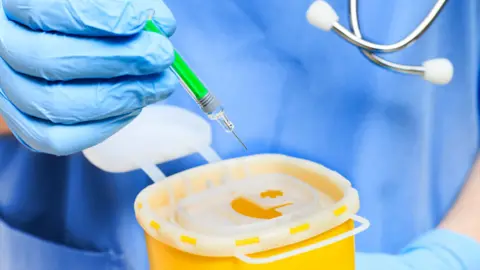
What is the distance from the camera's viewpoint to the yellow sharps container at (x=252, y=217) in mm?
607

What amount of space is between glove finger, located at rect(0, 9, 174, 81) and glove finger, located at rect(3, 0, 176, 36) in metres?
0.01

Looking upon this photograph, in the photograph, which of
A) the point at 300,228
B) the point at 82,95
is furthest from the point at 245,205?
the point at 82,95

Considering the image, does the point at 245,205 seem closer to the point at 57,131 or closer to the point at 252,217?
the point at 252,217

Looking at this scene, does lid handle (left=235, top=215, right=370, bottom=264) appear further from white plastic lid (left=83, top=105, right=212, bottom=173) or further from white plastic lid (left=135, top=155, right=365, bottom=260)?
white plastic lid (left=83, top=105, right=212, bottom=173)

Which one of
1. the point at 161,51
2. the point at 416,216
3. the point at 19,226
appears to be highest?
the point at 161,51

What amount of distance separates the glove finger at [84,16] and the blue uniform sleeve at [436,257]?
462 millimetres

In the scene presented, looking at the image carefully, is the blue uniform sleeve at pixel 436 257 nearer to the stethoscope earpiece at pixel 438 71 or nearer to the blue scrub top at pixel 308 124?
the blue scrub top at pixel 308 124

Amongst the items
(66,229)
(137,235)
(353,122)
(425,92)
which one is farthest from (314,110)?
(66,229)

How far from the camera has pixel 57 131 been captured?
0.63 m

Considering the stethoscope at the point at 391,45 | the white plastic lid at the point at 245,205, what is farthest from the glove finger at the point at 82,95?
the stethoscope at the point at 391,45

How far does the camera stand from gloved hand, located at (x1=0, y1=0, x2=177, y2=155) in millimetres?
580

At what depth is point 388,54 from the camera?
2.85 ft

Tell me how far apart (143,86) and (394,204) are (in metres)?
0.47

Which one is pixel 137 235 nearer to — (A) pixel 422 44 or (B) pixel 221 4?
(B) pixel 221 4
